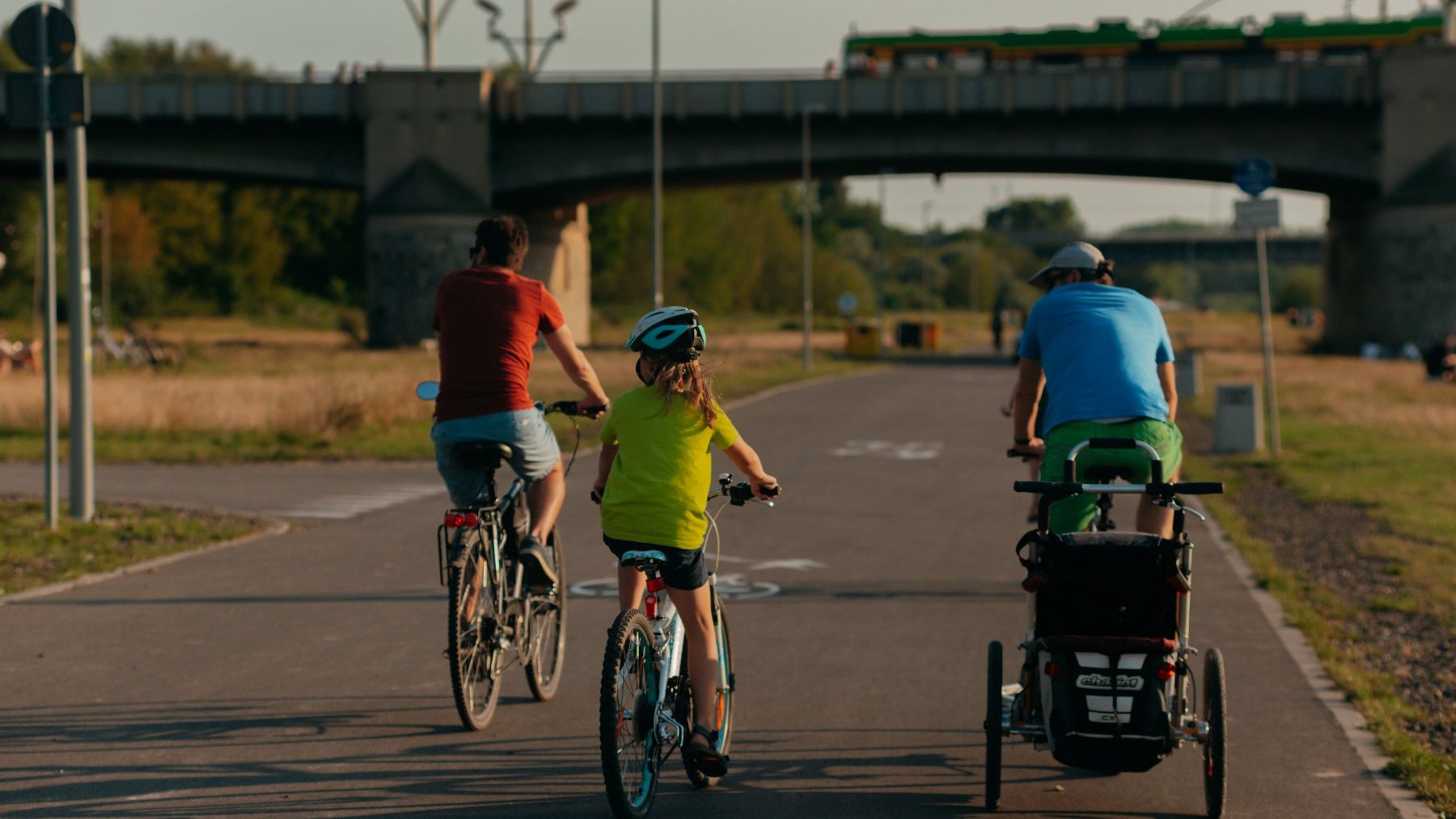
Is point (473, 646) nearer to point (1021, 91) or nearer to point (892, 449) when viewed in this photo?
point (892, 449)

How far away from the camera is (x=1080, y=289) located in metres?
6.36

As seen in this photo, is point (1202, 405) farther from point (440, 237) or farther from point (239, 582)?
point (440, 237)

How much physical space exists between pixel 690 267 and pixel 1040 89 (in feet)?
186

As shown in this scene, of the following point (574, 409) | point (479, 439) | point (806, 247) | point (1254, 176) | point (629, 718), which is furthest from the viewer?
point (806, 247)

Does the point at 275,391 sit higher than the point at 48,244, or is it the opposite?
the point at 48,244

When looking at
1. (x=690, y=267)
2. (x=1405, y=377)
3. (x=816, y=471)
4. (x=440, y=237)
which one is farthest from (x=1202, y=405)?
(x=690, y=267)

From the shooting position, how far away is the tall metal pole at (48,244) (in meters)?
12.1

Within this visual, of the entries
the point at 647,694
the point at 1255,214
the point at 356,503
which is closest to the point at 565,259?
the point at 1255,214

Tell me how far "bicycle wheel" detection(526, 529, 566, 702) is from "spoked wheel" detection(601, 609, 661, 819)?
5.54 ft

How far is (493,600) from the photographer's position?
6.77 metres

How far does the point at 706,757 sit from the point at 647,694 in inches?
11.4

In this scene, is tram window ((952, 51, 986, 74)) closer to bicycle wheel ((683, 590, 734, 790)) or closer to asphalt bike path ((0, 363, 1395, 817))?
asphalt bike path ((0, 363, 1395, 817))

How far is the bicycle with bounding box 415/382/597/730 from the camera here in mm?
6500

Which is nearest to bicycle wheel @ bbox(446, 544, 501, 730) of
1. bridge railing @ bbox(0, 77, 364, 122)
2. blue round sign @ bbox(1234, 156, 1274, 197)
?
blue round sign @ bbox(1234, 156, 1274, 197)
